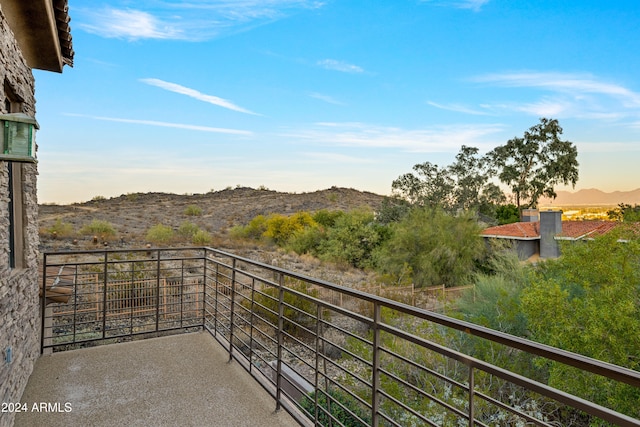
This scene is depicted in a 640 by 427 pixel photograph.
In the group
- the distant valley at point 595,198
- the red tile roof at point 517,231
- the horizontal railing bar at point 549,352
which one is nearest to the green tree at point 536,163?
the distant valley at point 595,198

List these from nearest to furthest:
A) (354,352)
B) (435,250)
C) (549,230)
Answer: (354,352)
(435,250)
(549,230)

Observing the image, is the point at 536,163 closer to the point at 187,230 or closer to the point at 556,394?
the point at 187,230

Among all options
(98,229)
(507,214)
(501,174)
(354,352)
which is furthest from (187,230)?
(501,174)

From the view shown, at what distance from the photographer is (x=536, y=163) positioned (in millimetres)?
26750

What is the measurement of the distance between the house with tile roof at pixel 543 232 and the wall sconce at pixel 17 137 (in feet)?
55.0

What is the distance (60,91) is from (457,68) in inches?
489

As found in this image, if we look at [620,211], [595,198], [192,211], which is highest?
[595,198]

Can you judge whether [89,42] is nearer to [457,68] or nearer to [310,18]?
[310,18]

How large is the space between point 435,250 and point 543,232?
4549 millimetres

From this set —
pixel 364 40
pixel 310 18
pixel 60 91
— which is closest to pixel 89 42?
pixel 60 91

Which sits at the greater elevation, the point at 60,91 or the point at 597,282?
the point at 60,91

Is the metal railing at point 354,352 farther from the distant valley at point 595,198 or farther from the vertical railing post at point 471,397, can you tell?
the distant valley at point 595,198

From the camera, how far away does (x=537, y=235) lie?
56.4ft

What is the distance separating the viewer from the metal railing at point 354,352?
51.4 inches
